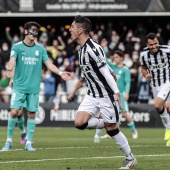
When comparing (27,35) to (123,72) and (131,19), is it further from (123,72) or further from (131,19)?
(131,19)

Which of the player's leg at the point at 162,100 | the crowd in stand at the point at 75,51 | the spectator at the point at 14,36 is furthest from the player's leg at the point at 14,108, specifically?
the spectator at the point at 14,36

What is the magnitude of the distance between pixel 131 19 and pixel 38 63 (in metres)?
20.0

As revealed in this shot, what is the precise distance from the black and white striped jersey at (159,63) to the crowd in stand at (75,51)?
9036 millimetres

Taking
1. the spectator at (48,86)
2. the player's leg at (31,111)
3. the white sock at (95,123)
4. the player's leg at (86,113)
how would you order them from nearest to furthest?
the player's leg at (86,113), the white sock at (95,123), the player's leg at (31,111), the spectator at (48,86)

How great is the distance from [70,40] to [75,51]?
68cm

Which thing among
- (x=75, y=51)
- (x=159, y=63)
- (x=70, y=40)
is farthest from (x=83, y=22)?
(x=70, y=40)

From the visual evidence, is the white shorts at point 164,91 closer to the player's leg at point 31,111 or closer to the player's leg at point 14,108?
the player's leg at point 31,111

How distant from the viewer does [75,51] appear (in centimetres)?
3083

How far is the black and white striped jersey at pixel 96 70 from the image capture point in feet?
36.9

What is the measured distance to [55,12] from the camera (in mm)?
31078

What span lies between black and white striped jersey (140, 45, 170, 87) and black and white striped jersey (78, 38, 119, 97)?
520 centimetres

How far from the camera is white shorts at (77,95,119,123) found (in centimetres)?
1130

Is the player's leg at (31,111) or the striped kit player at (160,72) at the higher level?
the striped kit player at (160,72)

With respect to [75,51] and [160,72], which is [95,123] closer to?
[160,72]
